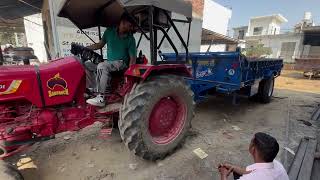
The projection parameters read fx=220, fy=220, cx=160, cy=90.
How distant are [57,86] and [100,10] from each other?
65.8 inches

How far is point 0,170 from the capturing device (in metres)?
2.20

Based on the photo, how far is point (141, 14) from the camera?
132 inches

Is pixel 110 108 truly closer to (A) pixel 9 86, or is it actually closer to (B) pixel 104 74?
(B) pixel 104 74

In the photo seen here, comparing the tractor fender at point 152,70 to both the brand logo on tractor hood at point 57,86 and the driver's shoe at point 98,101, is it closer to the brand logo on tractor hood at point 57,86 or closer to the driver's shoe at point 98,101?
the driver's shoe at point 98,101

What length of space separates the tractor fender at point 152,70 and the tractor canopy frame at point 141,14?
0.08 meters

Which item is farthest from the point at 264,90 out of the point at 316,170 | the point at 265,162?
the point at 265,162

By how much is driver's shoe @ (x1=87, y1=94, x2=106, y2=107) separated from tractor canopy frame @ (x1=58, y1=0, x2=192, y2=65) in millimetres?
889

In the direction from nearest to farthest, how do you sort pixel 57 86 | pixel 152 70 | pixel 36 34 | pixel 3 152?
pixel 3 152, pixel 57 86, pixel 152 70, pixel 36 34

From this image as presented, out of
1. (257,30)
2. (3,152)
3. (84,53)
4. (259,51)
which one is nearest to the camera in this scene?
(3,152)

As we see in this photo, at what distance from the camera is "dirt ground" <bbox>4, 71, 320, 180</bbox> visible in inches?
119

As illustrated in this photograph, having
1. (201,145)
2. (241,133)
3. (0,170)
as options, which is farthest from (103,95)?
(241,133)

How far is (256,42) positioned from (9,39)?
3103cm

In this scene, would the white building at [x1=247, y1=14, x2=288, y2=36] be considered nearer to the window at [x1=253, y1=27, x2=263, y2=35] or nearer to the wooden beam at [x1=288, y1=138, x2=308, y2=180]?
the window at [x1=253, y1=27, x2=263, y2=35]

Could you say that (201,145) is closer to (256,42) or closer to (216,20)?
(216,20)
